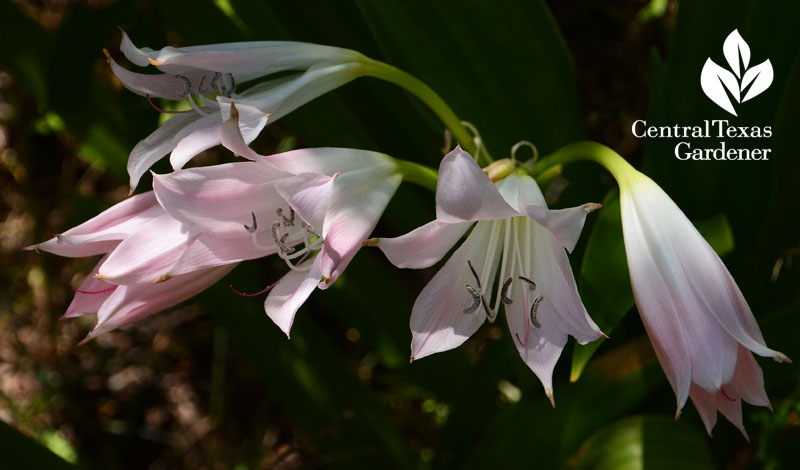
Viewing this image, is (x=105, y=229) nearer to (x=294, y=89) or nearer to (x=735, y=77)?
(x=294, y=89)

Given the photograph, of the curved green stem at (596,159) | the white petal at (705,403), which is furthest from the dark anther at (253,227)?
the white petal at (705,403)

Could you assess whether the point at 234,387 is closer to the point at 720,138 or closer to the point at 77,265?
the point at 77,265

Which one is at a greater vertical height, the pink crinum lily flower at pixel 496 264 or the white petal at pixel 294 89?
the white petal at pixel 294 89

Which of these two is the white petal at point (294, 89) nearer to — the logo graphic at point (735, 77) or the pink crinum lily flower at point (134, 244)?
the pink crinum lily flower at point (134, 244)

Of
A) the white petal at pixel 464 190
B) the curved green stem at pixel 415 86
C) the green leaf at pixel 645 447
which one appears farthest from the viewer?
the green leaf at pixel 645 447

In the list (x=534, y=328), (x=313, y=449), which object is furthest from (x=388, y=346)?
(x=534, y=328)

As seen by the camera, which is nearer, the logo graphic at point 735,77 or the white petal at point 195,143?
the white petal at point 195,143

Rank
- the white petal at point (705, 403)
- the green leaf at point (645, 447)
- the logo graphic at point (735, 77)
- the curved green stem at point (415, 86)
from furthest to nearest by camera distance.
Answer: the logo graphic at point (735, 77), the green leaf at point (645, 447), the curved green stem at point (415, 86), the white petal at point (705, 403)

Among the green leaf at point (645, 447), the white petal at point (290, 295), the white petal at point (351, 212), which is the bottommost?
the green leaf at point (645, 447)
